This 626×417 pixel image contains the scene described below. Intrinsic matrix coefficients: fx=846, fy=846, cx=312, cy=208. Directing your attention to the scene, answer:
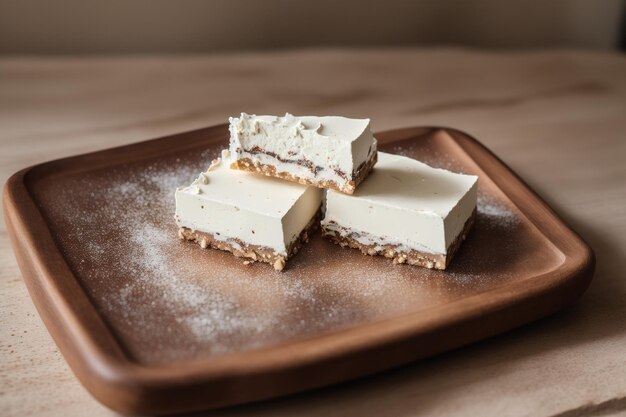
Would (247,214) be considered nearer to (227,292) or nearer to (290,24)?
(227,292)

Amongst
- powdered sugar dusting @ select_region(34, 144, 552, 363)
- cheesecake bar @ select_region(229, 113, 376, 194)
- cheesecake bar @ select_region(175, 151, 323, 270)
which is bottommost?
Result: powdered sugar dusting @ select_region(34, 144, 552, 363)

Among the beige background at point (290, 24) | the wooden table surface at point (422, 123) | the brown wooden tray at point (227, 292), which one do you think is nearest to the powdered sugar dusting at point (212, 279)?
the brown wooden tray at point (227, 292)

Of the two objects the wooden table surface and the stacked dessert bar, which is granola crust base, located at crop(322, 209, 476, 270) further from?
the wooden table surface

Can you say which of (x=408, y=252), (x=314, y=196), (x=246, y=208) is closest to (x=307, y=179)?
(x=314, y=196)

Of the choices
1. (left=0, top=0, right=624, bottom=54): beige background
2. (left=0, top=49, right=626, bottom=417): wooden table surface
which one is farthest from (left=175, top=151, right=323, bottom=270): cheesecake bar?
(left=0, top=0, right=624, bottom=54): beige background

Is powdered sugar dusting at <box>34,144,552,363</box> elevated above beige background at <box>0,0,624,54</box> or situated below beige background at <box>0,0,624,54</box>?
below

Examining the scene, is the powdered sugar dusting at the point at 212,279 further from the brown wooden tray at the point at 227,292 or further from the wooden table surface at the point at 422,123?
the wooden table surface at the point at 422,123

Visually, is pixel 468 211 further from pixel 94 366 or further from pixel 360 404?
pixel 94 366
